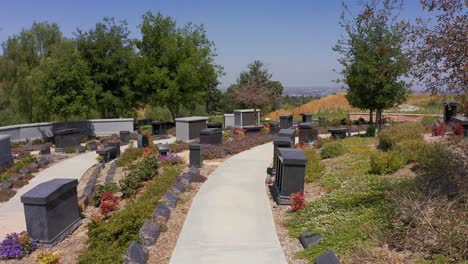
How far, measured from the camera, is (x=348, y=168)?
12.3 m

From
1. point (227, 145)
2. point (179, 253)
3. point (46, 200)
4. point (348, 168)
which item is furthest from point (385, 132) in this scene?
point (46, 200)

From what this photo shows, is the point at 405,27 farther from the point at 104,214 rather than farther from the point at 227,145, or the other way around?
the point at 227,145

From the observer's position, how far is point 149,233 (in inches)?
294

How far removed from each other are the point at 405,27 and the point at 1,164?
1639 cm

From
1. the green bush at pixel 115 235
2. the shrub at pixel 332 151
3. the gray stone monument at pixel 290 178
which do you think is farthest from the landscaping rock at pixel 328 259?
the shrub at pixel 332 151

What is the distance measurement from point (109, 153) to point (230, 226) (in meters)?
11.1

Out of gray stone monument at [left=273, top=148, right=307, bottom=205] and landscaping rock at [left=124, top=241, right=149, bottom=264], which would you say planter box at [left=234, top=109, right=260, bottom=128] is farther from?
landscaping rock at [left=124, top=241, right=149, bottom=264]

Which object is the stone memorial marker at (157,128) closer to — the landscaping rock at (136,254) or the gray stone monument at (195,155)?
the gray stone monument at (195,155)

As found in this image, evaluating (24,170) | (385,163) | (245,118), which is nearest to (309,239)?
(385,163)

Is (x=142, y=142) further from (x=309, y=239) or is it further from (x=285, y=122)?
(x=309, y=239)

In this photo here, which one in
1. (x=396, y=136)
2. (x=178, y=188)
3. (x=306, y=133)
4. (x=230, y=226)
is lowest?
(x=230, y=226)

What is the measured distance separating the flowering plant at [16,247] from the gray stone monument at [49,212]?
323 mm

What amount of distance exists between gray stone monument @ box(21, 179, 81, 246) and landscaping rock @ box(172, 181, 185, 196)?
2829 mm

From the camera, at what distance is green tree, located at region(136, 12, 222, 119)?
101 ft
